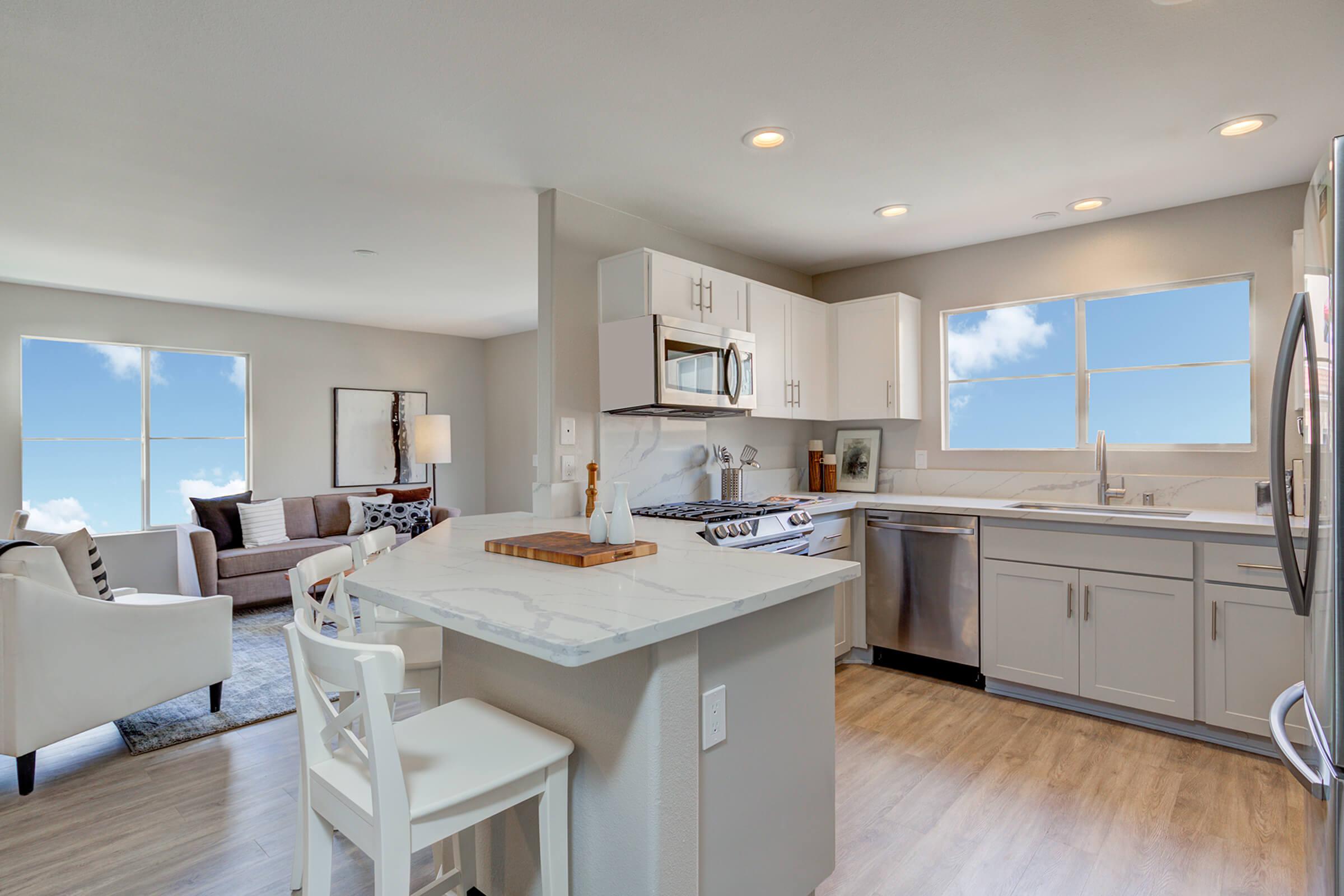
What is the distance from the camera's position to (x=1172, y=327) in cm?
345

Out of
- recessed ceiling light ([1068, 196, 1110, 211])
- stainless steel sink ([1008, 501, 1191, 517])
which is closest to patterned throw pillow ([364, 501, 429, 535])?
stainless steel sink ([1008, 501, 1191, 517])

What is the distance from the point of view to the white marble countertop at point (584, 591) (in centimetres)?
118

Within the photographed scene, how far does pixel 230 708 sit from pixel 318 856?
2.52 meters

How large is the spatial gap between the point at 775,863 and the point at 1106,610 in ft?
7.20

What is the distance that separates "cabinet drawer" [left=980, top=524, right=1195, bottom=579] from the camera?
282cm

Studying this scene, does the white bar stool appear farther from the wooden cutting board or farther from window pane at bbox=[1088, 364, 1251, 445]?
window pane at bbox=[1088, 364, 1251, 445]

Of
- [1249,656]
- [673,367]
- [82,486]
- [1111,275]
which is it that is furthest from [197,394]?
[1249,656]

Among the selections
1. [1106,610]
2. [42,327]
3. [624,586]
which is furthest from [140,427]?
[1106,610]

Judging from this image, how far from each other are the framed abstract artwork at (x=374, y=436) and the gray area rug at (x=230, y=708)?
2613mm

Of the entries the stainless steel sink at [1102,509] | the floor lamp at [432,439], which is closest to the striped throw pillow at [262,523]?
the floor lamp at [432,439]

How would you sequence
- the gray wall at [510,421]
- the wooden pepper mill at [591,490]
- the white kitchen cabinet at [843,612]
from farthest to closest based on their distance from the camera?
the gray wall at [510,421], the white kitchen cabinet at [843,612], the wooden pepper mill at [591,490]

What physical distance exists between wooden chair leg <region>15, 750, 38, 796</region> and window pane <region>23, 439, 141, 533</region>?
330 centimetres

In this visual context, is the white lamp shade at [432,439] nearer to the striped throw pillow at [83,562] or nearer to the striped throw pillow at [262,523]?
the striped throw pillow at [262,523]

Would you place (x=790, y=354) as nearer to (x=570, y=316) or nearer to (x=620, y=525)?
(x=570, y=316)
